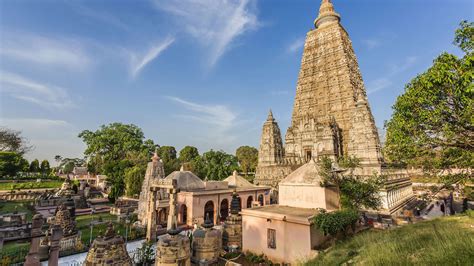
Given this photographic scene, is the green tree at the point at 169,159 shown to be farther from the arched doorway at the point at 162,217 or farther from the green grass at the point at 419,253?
the green grass at the point at 419,253

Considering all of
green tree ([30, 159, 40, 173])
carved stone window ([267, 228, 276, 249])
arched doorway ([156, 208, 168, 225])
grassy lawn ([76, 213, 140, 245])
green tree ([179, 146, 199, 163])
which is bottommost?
grassy lawn ([76, 213, 140, 245])

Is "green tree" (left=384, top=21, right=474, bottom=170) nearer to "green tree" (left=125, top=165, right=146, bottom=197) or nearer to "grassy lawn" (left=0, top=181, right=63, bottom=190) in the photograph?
"green tree" (left=125, top=165, right=146, bottom=197)

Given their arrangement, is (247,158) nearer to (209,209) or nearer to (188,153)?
(188,153)

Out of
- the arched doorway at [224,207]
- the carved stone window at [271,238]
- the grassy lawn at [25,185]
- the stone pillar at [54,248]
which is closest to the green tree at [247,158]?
the arched doorway at [224,207]

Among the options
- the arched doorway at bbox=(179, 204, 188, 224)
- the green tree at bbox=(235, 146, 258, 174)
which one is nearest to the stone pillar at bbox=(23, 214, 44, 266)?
the arched doorway at bbox=(179, 204, 188, 224)

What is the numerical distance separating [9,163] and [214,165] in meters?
36.9

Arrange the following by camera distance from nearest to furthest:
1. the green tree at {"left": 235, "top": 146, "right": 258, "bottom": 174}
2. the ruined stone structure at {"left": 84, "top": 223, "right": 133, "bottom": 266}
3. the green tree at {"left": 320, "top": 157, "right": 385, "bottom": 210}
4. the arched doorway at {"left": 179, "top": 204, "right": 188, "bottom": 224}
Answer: the ruined stone structure at {"left": 84, "top": 223, "right": 133, "bottom": 266} < the green tree at {"left": 320, "top": 157, "right": 385, "bottom": 210} < the arched doorway at {"left": 179, "top": 204, "right": 188, "bottom": 224} < the green tree at {"left": 235, "top": 146, "right": 258, "bottom": 174}

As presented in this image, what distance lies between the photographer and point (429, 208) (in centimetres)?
2564

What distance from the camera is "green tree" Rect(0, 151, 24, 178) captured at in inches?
1565

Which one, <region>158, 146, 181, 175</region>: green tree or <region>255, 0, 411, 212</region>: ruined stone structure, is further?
<region>158, 146, 181, 175</region>: green tree

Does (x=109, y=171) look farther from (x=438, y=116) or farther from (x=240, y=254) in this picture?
(x=438, y=116)

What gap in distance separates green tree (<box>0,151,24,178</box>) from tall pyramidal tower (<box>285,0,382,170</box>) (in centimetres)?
4879

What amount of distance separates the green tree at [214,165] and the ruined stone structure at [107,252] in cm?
3353

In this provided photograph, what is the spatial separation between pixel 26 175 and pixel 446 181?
69.8 meters
